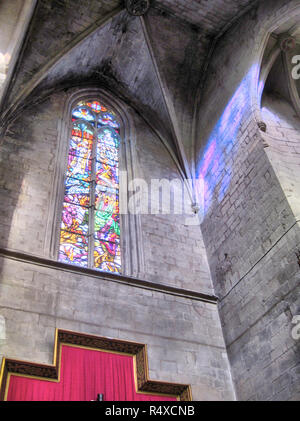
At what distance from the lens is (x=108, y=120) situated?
10977mm

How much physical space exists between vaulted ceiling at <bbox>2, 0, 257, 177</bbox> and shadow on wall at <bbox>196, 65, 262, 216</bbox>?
70cm

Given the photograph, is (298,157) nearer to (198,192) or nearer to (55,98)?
(198,192)

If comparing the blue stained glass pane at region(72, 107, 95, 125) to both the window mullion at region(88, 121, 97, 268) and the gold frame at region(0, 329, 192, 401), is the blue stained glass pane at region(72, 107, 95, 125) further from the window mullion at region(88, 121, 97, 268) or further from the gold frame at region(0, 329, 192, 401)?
the gold frame at region(0, 329, 192, 401)

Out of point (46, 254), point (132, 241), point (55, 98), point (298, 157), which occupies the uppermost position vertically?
point (55, 98)

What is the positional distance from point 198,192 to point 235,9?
4295mm

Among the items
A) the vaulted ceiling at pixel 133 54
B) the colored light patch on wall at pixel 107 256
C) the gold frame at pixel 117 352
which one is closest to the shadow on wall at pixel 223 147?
the vaulted ceiling at pixel 133 54

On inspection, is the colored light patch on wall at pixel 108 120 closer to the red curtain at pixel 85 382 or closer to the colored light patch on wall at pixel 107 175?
the colored light patch on wall at pixel 107 175

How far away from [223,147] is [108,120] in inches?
124

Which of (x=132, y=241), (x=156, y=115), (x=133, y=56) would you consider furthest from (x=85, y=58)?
(x=132, y=241)

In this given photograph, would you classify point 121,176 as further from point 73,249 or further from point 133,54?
point 133,54

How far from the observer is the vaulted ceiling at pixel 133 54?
32.1ft

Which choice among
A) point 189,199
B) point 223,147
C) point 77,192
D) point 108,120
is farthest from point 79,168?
point 223,147

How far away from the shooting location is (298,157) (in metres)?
8.08
